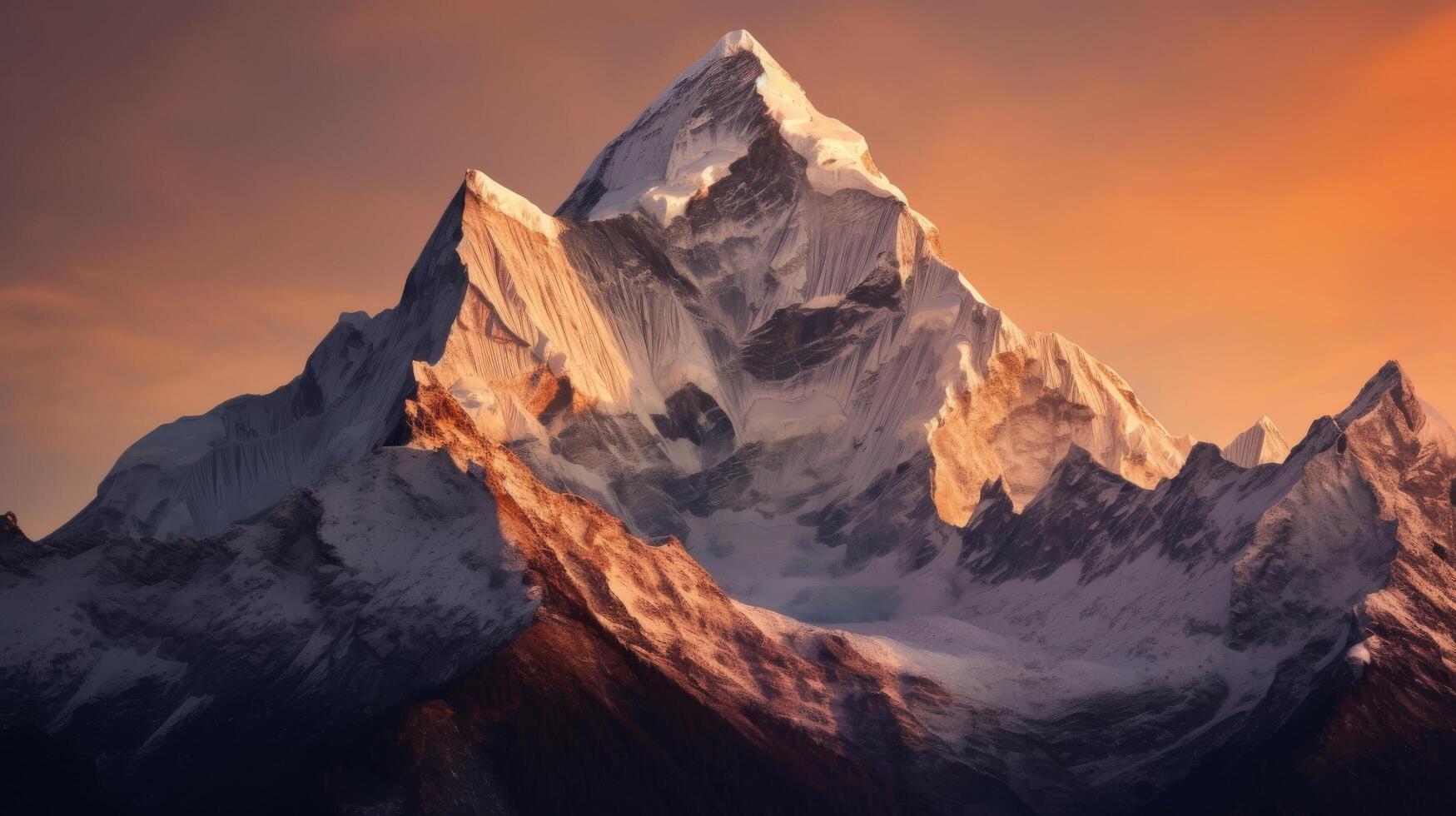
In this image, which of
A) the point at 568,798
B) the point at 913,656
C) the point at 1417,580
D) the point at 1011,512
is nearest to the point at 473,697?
the point at 568,798

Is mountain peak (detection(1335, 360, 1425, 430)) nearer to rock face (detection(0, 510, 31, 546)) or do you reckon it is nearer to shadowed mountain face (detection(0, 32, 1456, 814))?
shadowed mountain face (detection(0, 32, 1456, 814))

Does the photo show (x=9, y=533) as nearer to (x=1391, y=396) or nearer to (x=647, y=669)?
(x=647, y=669)

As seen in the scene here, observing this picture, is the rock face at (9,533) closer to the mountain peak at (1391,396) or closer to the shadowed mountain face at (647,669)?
the shadowed mountain face at (647,669)

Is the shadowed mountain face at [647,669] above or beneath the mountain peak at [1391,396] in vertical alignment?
beneath

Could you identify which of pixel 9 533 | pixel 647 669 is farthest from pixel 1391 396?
pixel 9 533

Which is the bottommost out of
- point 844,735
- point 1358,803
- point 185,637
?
point 1358,803

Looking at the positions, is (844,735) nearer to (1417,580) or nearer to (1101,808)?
(1101,808)

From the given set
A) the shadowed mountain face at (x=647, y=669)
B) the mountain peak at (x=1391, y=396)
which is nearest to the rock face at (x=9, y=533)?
the shadowed mountain face at (x=647, y=669)

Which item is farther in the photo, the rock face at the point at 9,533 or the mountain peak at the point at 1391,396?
the mountain peak at the point at 1391,396

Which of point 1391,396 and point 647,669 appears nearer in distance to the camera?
point 647,669

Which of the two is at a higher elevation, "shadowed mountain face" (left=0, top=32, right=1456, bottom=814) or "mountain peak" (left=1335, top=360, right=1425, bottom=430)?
"mountain peak" (left=1335, top=360, right=1425, bottom=430)

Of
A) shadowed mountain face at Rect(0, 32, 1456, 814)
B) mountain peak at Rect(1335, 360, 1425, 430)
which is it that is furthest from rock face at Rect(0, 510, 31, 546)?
mountain peak at Rect(1335, 360, 1425, 430)
